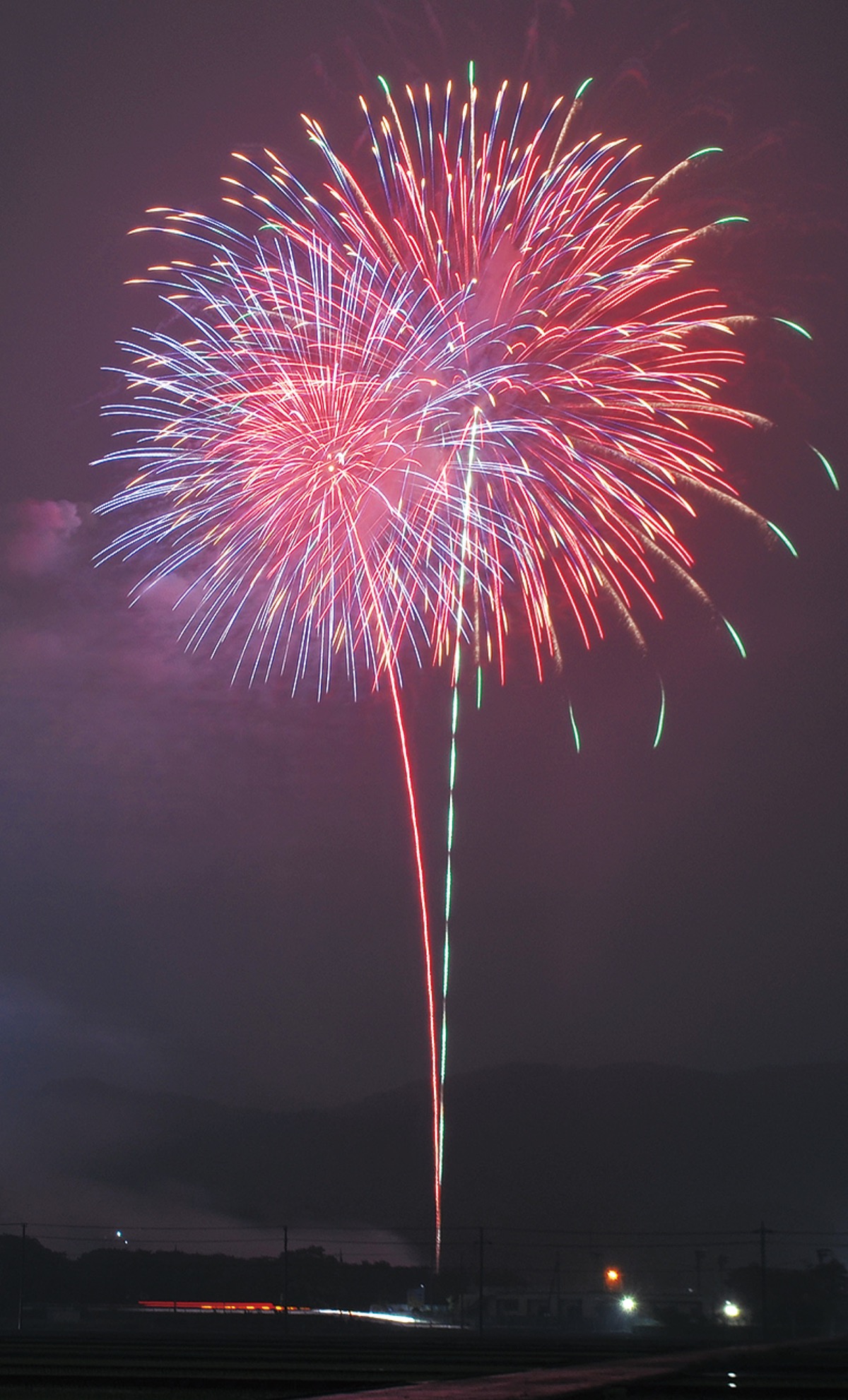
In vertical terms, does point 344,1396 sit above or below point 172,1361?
above

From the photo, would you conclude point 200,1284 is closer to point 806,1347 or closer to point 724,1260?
point 724,1260

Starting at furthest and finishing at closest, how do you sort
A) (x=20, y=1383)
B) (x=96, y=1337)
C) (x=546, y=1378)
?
(x=96, y=1337), (x=20, y=1383), (x=546, y=1378)

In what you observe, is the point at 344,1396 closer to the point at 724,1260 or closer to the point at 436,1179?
the point at 436,1179

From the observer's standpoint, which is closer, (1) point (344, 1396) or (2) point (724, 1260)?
(1) point (344, 1396)

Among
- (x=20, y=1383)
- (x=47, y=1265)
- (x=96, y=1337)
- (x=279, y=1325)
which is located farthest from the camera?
(x=47, y=1265)

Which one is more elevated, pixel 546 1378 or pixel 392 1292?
pixel 546 1378

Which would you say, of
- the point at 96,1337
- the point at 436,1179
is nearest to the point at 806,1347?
the point at 436,1179

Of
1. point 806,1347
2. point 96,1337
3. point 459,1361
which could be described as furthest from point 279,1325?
point 459,1361

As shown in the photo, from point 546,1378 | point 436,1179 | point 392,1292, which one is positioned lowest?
point 392,1292

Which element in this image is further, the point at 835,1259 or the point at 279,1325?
the point at 835,1259
